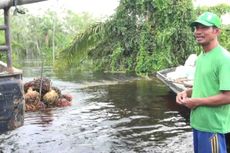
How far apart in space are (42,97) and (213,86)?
313 inches

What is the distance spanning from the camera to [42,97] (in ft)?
35.6

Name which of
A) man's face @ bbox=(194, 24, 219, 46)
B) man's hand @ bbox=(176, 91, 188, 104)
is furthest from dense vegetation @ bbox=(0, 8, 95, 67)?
man's face @ bbox=(194, 24, 219, 46)

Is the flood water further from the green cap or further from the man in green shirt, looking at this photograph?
the green cap

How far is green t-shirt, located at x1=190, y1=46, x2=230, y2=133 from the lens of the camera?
3268 mm

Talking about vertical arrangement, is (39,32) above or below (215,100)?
above

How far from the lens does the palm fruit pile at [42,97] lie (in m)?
10.3

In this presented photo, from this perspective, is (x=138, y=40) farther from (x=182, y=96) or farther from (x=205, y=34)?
(x=205, y=34)

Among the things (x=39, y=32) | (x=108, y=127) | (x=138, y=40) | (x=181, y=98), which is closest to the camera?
(x=181, y=98)

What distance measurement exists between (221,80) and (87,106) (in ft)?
24.3

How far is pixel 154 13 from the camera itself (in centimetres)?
2012

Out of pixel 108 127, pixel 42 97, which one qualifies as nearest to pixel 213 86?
pixel 108 127

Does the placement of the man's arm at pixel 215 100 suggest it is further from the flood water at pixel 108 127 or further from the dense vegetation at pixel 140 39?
the dense vegetation at pixel 140 39

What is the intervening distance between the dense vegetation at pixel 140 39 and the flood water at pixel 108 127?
20.8 feet

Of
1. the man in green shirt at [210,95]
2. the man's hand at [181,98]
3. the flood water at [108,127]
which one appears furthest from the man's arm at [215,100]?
the flood water at [108,127]
